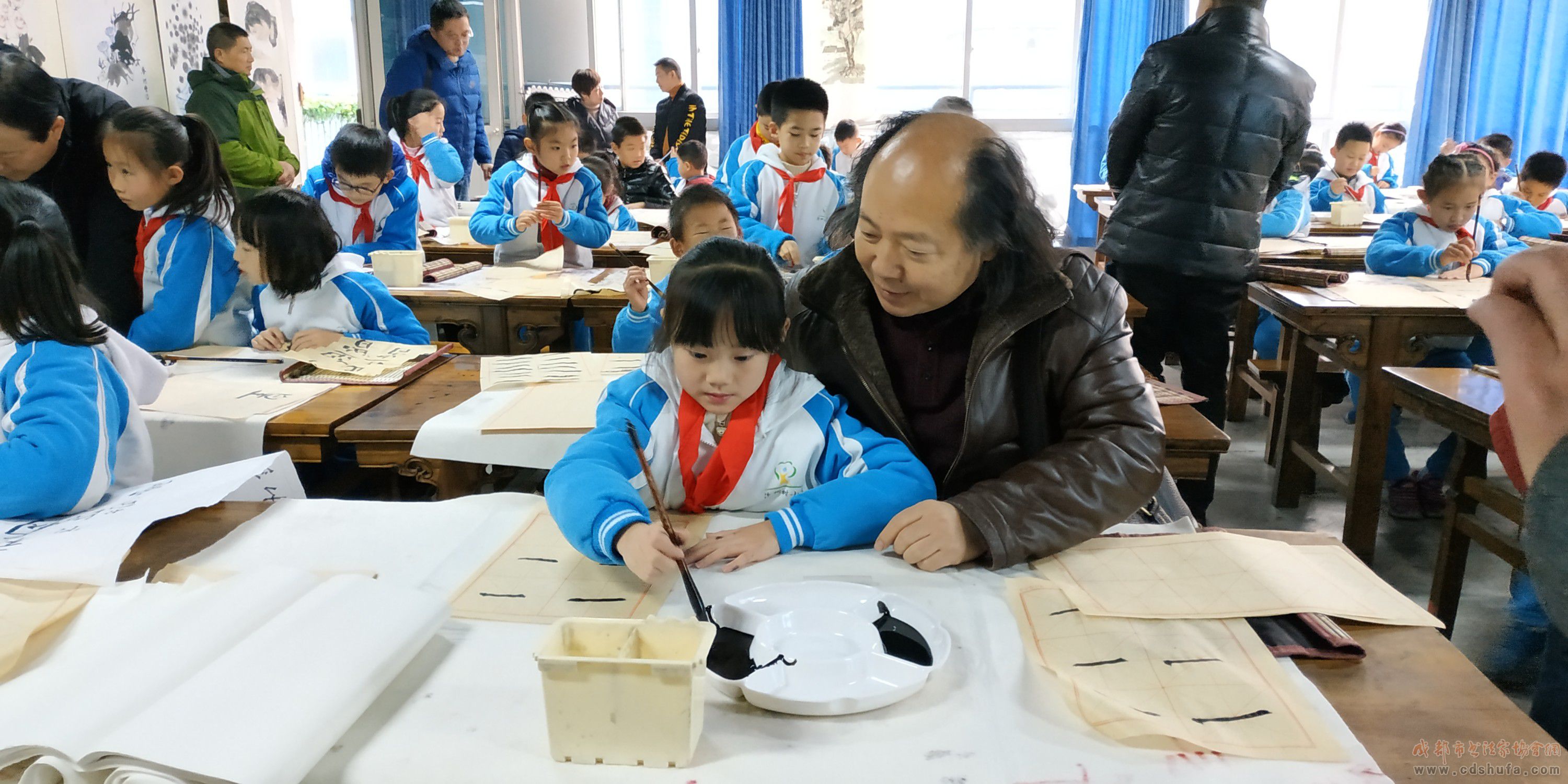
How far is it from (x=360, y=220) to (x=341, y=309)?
1.33 m

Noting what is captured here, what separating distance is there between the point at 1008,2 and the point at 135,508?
26.1 ft

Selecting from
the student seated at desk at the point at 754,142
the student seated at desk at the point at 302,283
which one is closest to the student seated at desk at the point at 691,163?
the student seated at desk at the point at 754,142

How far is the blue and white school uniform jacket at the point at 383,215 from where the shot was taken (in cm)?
333

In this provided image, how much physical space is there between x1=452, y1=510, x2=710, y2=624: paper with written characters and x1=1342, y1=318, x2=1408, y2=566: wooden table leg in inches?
89.6

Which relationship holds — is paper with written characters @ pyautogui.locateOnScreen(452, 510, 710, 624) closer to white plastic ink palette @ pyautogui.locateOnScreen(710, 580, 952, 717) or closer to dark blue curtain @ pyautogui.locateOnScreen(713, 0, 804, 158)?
white plastic ink palette @ pyautogui.locateOnScreen(710, 580, 952, 717)

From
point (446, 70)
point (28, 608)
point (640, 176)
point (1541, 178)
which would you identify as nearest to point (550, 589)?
point (28, 608)

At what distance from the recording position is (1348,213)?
442cm

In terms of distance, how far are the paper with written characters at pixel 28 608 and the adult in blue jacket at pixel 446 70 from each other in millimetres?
4873

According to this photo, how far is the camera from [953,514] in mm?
1020

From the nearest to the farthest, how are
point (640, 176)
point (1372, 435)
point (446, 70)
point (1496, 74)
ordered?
1. point (1372, 435)
2. point (446, 70)
3. point (640, 176)
4. point (1496, 74)

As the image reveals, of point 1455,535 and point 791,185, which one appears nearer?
point 1455,535

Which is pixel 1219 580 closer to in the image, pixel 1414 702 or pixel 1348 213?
pixel 1414 702

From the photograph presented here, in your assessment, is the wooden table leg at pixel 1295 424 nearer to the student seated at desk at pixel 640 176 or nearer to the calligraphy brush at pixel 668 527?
the calligraphy brush at pixel 668 527

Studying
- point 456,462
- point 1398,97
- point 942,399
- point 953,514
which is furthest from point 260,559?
point 1398,97
